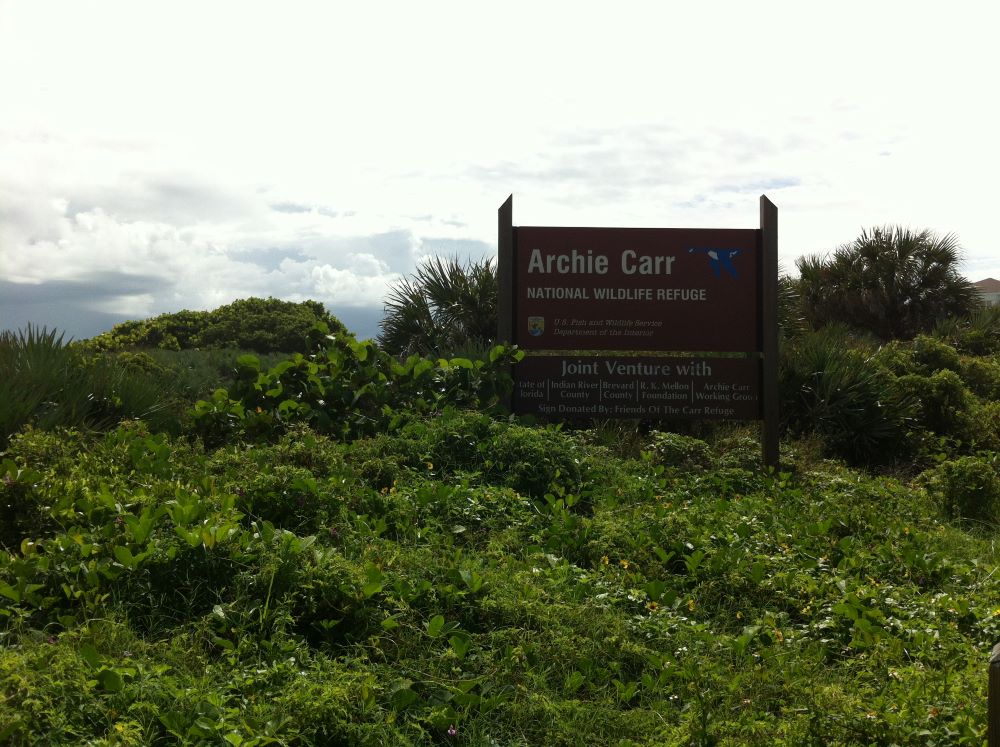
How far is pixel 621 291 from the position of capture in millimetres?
9289

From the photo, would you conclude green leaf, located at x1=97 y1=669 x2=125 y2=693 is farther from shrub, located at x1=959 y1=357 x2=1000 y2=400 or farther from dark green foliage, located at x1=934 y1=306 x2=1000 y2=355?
dark green foliage, located at x1=934 y1=306 x2=1000 y2=355

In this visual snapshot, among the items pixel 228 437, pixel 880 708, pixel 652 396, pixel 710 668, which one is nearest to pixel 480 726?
pixel 710 668

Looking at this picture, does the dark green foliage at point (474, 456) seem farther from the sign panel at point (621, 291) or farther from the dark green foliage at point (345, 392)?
the sign panel at point (621, 291)

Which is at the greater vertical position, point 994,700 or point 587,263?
point 587,263

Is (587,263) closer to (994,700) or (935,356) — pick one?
(935,356)

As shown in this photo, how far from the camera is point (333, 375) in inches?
328

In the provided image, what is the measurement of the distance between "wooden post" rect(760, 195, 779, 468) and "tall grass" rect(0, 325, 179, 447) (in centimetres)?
574

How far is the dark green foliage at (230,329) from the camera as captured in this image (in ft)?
65.0

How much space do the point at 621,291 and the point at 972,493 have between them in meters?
3.73

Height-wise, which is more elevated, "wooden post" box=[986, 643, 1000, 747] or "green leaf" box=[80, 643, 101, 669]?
"wooden post" box=[986, 643, 1000, 747]

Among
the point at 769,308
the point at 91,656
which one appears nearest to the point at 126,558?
the point at 91,656

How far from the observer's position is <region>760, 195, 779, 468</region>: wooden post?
9195mm

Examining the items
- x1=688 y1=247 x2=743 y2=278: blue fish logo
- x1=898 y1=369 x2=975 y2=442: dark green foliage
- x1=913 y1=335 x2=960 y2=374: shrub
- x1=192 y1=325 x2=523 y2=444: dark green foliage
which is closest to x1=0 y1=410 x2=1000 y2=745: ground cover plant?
x1=192 y1=325 x2=523 y2=444: dark green foliage

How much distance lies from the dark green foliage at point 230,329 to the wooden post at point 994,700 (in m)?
17.1
